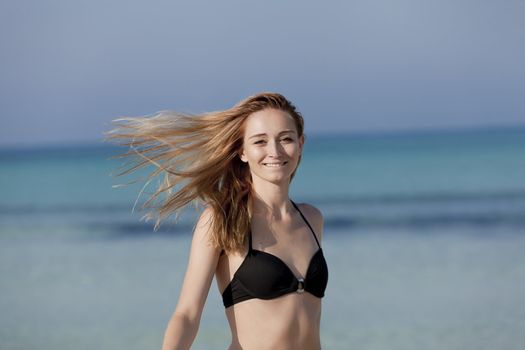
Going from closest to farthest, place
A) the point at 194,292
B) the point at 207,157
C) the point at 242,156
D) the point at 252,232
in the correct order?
the point at 194,292 < the point at 252,232 < the point at 242,156 < the point at 207,157

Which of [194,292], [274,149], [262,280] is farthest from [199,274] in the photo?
[274,149]

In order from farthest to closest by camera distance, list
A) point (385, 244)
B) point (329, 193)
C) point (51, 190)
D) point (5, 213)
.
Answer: point (51, 190)
point (329, 193)
point (5, 213)
point (385, 244)

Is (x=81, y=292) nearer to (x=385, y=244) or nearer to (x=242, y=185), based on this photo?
(x=385, y=244)

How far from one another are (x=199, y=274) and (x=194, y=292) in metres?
0.07

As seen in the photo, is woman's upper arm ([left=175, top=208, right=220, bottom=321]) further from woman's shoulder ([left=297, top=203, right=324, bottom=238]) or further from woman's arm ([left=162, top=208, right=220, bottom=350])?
woman's shoulder ([left=297, top=203, right=324, bottom=238])

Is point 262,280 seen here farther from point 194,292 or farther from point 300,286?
point 194,292

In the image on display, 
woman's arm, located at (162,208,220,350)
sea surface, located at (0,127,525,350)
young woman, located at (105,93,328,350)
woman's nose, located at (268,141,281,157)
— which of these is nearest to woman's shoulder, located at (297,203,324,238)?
young woman, located at (105,93,328,350)

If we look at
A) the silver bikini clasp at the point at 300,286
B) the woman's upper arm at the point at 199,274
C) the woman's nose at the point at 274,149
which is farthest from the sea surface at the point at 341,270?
the silver bikini clasp at the point at 300,286

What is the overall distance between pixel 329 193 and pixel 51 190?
8.09 m

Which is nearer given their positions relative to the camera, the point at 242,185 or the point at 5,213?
the point at 242,185

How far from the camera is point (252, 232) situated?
421 centimetres

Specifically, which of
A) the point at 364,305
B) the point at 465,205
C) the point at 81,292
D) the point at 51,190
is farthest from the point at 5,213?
the point at 364,305

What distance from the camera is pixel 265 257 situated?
414cm

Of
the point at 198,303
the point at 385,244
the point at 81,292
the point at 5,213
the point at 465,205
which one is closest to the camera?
the point at 198,303
